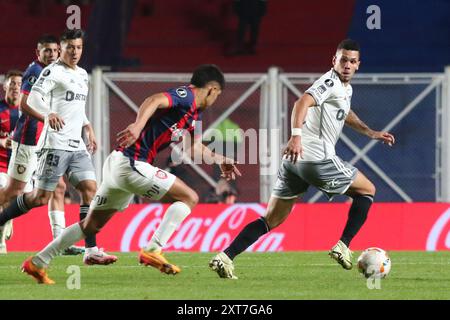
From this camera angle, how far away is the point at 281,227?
17.0 meters

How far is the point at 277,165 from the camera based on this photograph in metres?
17.6

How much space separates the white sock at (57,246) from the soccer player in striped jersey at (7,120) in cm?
449

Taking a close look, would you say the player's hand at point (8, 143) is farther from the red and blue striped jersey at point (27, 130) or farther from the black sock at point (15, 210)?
the black sock at point (15, 210)

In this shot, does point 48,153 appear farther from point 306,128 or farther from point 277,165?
point 277,165

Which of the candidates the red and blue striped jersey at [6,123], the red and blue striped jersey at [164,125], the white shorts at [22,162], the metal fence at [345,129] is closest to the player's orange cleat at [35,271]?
the red and blue striped jersey at [164,125]

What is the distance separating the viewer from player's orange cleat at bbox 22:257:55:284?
1002cm

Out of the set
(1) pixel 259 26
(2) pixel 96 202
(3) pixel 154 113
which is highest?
(1) pixel 259 26

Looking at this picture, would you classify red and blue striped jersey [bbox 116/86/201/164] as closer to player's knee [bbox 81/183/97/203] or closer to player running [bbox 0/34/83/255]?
player's knee [bbox 81/183/97/203]

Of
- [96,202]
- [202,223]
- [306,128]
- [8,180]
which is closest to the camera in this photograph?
[96,202]

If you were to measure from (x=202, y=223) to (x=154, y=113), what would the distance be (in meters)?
6.77

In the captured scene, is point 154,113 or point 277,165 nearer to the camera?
point 154,113

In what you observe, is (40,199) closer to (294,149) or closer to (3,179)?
(3,179)

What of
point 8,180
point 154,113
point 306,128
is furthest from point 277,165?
point 154,113

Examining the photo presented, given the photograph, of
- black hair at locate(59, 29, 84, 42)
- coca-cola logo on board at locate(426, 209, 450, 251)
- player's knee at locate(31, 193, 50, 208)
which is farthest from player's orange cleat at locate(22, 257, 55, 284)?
coca-cola logo on board at locate(426, 209, 450, 251)
